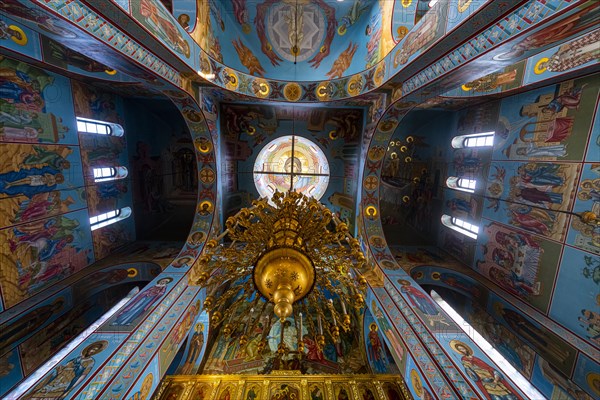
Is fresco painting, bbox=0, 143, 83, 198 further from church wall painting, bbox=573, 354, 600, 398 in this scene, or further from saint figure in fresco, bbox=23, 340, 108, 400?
church wall painting, bbox=573, 354, 600, 398

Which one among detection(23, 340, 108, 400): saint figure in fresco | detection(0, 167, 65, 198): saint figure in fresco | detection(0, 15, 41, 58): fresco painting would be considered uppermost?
detection(0, 15, 41, 58): fresco painting

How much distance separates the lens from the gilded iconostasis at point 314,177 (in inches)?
163

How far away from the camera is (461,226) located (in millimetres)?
8336

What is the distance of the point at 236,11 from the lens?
24.9ft

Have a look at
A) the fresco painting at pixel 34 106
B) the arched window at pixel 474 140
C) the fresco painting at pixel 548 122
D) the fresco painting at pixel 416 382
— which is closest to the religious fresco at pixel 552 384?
the fresco painting at pixel 416 382

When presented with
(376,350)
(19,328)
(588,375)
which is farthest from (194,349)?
(588,375)

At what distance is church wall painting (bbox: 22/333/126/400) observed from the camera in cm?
351

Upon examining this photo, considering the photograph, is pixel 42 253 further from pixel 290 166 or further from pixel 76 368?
pixel 290 166

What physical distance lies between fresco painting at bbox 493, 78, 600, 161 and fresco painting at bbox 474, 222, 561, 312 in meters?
1.97

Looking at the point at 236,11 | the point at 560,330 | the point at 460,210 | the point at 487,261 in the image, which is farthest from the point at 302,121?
the point at 560,330

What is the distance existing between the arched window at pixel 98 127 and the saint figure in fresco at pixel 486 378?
33.8 ft

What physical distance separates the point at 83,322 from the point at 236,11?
9.62 m

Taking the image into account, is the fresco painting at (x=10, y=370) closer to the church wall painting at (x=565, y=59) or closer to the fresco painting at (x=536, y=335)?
the fresco painting at (x=536, y=335)

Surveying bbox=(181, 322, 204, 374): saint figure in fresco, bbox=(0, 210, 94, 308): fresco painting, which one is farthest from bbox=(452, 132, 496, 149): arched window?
bbox=(0, 210, 94, 308): fresco painting
